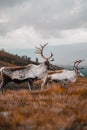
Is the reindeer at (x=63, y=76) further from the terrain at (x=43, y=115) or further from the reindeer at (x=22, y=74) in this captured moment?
the terrain at (x=43, y=115)

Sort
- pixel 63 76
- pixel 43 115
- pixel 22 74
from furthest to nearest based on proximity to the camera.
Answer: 1. pixel 63 76
2. pixel 22 74
3. pixel 43 115

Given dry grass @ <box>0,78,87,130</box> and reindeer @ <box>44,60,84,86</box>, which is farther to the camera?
reindeer @ <box>44,60,84,86</box>

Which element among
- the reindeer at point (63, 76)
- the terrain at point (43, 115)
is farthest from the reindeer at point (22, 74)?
the terrain at point (43, 115)

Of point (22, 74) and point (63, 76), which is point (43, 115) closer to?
point (22, 74)

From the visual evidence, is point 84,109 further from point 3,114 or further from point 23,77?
point 23,77

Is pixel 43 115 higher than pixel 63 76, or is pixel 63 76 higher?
pixel 63 76

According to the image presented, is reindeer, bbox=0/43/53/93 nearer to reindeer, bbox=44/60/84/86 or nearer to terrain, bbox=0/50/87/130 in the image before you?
reindeer, bbox=44/60/84/86

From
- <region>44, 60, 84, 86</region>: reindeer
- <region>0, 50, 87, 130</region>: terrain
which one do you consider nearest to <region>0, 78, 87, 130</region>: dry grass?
<region>0, 50, 87, 130</region>: terrain

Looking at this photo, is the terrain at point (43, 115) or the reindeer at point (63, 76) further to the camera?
Answer: the reindeer at point (63, 76)

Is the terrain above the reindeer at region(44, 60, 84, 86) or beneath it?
beneath

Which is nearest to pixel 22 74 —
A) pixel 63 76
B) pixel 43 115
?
pixel 63 76

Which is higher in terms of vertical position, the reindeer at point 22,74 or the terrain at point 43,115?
the reindeer at point 22,74

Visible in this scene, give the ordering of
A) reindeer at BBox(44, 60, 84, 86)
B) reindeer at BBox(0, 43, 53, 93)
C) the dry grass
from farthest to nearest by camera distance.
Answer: reindeer at BBox(44, 60, 84, 86), reindeer at BBox(0, 43, 53, 93), the dry grass

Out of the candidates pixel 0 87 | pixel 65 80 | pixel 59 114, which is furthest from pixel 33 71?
pixel 59 114
